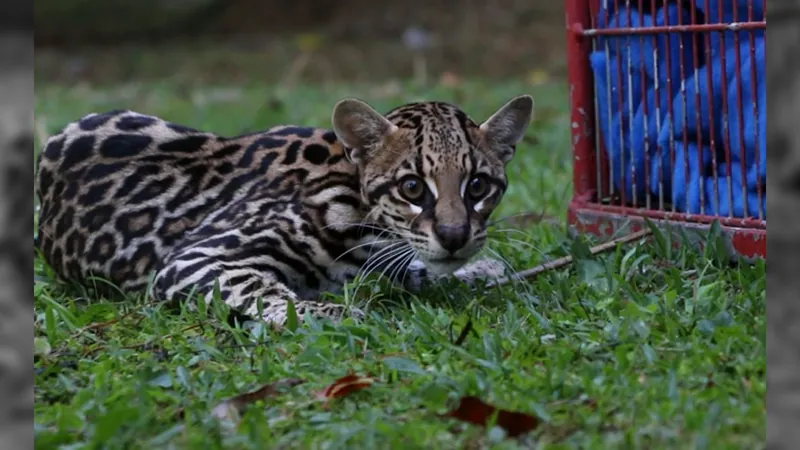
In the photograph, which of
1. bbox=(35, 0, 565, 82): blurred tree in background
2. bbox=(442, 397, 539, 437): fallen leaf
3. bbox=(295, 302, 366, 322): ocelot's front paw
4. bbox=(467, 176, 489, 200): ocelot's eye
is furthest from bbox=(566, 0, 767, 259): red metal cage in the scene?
bbox=(35, 0, 565, 82): blurred tree in background

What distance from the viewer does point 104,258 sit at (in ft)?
17.3

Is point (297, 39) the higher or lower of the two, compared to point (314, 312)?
higher

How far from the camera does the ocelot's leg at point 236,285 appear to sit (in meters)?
4.57

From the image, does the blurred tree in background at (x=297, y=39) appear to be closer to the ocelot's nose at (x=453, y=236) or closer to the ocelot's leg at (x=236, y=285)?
the ocelot's leg at (x=236, y=285)

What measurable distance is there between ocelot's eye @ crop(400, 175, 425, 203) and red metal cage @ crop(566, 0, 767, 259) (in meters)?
1.26

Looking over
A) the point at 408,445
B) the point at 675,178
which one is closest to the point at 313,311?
the point at 408,445

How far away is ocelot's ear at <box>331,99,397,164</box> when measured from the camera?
4781mm

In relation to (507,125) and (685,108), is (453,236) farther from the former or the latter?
(685,108)

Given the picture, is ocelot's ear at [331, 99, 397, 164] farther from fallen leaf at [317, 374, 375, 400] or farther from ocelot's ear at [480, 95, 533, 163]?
fallen leaf at [317, 374, 375, 400]

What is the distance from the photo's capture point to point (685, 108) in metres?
5.21

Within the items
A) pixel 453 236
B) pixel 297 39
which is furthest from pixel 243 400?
pixel 297 39

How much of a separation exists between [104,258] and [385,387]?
2.11 m

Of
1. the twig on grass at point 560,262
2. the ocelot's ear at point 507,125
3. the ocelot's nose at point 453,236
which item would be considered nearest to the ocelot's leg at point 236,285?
the ocelot's nose at point 453,236

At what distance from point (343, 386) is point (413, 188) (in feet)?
4.27
